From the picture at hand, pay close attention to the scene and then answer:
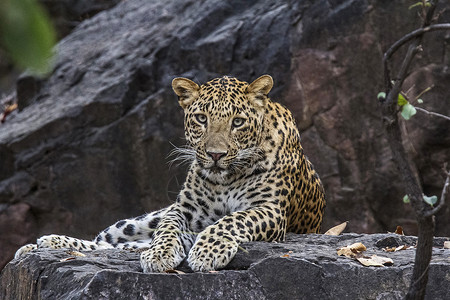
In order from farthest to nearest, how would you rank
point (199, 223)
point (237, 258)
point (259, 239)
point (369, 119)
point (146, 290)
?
1. point (369, 119)
2. point (199, 223)
3. point (259, 239)
4. point (237, 258)
5. point (146, 290)

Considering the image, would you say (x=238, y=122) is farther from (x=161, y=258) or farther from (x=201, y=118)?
(x=161, y=258)

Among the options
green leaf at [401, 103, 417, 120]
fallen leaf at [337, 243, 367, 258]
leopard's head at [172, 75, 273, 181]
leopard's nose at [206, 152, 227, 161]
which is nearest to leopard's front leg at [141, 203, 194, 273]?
leopard's head at [172, 75, 273, 181]

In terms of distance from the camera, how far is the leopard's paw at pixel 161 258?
613 cm

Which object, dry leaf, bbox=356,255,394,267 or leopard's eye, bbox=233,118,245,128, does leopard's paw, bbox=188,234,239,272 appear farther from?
leopard's eye, bbox=233,118,245,128

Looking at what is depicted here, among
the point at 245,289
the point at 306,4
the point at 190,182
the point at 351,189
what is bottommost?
the point at 351,189

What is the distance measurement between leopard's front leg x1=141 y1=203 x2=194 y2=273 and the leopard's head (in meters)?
0.64

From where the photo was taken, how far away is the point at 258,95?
816 centimetres

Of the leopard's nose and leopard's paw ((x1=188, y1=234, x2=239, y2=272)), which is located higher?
the leopard's nose

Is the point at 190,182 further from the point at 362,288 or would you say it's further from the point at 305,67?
the point at 305,67

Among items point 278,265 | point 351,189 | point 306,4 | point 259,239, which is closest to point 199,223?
point 259,239

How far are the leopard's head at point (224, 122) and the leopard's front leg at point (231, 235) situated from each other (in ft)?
2.08

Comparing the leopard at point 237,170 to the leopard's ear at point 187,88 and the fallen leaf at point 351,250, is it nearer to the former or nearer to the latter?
the leopard's ear at point 187,88

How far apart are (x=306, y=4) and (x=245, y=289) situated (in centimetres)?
935

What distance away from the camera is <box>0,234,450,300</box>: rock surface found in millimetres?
5410
